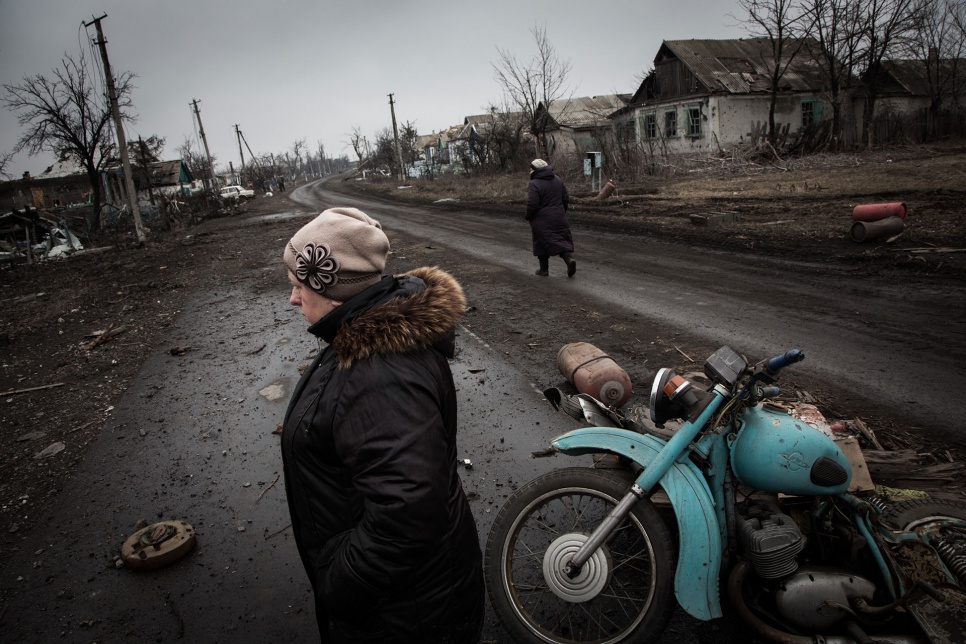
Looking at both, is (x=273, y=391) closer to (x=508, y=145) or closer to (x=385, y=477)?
(x=385, y=477)

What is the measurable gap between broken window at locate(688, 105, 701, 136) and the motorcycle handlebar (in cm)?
3440

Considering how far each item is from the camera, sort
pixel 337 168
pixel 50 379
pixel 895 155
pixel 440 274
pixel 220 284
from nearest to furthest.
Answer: pixel 440 274 → pixel 50 379 → pixel 220 284 → pixel 895 155 → pixel 337 168

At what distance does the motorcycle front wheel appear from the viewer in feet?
7.25

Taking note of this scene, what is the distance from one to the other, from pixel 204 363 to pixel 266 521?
370cm

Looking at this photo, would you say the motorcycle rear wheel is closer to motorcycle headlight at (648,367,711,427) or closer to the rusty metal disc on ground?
motorcycle headlight at (648,367,711,427)

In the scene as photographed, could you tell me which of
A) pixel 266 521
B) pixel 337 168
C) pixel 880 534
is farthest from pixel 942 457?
pixel 337 168

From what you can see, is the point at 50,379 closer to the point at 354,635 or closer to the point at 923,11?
the point at 354,635

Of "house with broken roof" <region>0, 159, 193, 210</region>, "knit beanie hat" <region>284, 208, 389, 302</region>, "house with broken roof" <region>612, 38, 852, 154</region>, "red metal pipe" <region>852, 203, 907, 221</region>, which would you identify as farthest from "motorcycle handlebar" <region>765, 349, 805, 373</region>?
"house with broken roof" <region>0, 159, 193, 210</region>

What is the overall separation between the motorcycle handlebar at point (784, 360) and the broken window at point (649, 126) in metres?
36.6

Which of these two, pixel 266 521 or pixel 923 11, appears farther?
pixel 923 11

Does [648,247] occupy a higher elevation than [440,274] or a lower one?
lower

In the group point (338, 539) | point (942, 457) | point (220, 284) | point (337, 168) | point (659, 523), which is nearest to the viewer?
point (338, 539)

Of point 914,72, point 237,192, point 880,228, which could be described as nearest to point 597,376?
point 880,228

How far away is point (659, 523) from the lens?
7.25ft
